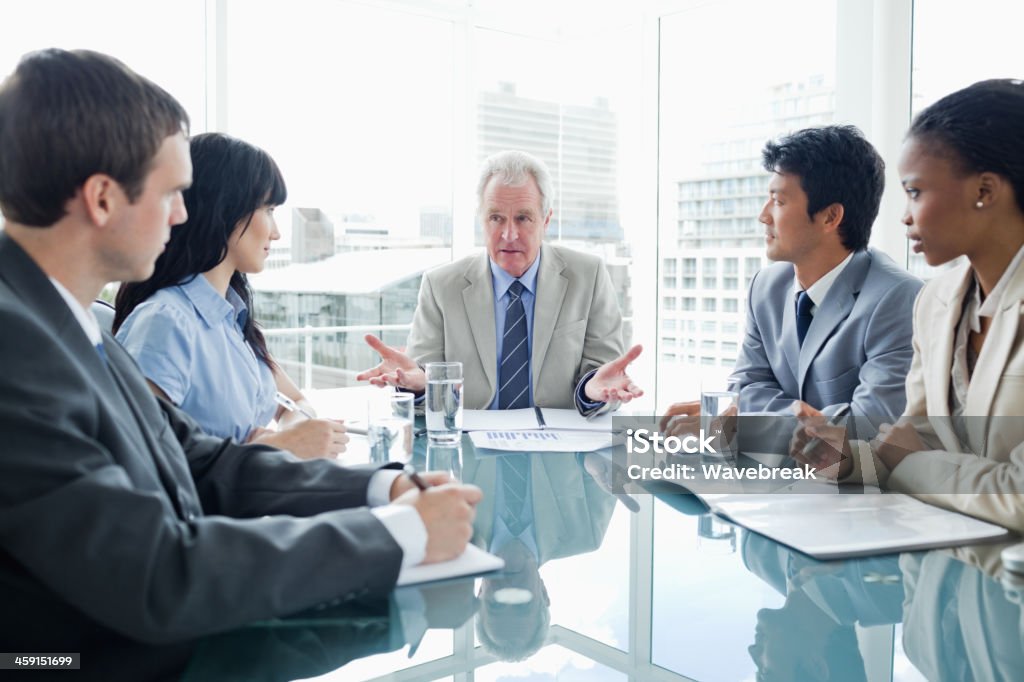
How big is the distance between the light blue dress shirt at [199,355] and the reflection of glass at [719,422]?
0.99 m

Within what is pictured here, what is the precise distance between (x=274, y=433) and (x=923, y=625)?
1236mm

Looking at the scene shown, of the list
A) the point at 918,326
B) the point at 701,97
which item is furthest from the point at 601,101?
the point at 918,326

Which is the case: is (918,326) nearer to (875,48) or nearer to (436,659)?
(436,659)

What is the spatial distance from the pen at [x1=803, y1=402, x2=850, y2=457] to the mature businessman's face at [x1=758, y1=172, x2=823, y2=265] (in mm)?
481

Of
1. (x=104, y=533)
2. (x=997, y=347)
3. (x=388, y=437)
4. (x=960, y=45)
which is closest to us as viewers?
(x=104, y=533)

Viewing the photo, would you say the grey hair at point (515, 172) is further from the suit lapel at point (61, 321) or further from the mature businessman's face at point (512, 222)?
the suit lapel at point (61, 321)

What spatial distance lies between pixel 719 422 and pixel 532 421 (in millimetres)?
593

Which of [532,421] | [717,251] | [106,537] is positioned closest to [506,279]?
[532,421]

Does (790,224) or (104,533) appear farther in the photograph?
(790,224)

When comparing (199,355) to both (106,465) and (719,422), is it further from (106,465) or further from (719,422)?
(719,422)

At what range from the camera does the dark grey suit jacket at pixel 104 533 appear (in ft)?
2.40

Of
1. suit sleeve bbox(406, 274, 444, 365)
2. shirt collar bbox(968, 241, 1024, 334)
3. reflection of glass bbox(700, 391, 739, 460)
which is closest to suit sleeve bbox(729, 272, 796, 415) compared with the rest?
reflection of glass bbox(700, 391, 739, 460)

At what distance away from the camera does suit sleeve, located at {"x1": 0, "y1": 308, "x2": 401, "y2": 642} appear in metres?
0.73

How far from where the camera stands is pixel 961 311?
5.22 feet
